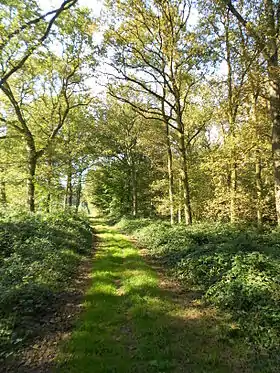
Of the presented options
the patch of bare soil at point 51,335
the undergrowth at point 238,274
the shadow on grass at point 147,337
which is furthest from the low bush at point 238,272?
the patch of bare soil at point 51,335

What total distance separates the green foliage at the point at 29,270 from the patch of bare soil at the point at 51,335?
169mm

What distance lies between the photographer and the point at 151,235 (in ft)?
49.4

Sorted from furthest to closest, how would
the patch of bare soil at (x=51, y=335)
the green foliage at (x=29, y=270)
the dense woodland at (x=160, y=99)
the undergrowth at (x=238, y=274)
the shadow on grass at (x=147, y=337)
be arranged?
the dense woodland at (x=160, y=99), the green foliage at (x=29, y=270), the undergrowth at (x=238, y=274), the patch of bare soil at (x=51, y=335), the shadow on grass at (x=147, y=337)

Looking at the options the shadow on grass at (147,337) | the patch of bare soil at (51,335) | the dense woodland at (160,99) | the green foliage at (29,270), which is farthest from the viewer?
the dense woodland at (160,99)

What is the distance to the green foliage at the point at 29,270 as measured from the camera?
18.2 feet

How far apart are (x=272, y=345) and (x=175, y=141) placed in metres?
19.7

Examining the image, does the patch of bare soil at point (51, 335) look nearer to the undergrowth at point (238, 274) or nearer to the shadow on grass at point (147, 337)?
the shadow on grass at point (147, 337)

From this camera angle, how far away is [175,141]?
23250 millimetres

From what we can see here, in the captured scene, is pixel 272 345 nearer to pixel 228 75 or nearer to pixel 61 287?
pixel 61 287

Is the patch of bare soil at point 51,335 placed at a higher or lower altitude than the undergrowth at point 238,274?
lower

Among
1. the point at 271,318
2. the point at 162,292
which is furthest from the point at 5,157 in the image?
the point at 271,318

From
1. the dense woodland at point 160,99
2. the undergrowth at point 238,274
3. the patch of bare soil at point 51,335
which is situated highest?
the dense woodland at point 160,99

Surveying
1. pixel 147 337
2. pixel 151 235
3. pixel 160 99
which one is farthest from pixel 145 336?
pixel 160 99

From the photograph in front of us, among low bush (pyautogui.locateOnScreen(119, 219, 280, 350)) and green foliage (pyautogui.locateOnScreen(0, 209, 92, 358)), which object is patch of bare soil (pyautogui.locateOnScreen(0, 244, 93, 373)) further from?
low bush (pyautogui.locateOnScreen(119, 219, 280, 350))
